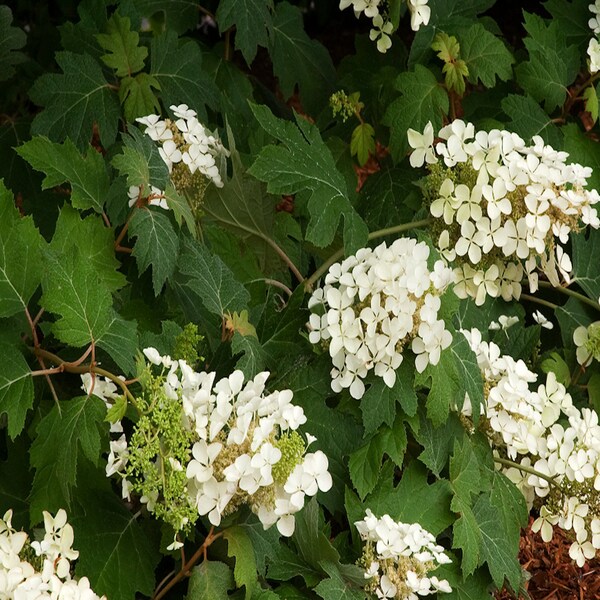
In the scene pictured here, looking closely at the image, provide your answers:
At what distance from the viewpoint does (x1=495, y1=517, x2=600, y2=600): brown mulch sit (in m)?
2.53

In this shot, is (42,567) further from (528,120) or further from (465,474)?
(528,120)

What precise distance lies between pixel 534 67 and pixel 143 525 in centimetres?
154

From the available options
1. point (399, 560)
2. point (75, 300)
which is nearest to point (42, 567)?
point (75, 300)

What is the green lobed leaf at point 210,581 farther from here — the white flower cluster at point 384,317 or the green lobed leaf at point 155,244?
the green lobed leaf at point 155,244

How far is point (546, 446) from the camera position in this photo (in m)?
2.21

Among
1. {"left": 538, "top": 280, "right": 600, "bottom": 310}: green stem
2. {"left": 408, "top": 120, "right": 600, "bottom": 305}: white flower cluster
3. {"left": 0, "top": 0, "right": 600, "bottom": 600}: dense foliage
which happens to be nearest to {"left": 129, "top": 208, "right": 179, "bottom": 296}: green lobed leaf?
{"left": 0, "top": 0, "right": 600, "bottom": 600}: dense foliage

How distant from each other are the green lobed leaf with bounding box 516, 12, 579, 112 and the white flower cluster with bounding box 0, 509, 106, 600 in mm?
1677

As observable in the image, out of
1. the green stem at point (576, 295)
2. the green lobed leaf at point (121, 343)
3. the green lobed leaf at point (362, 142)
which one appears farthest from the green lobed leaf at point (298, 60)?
the green lobed leaf at point (121, 343)

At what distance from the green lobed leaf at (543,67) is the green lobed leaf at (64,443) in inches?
60.0

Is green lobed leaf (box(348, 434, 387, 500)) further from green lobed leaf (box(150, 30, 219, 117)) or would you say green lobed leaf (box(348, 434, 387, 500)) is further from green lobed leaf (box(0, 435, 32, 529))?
green lobed leaf (box(150, 30, 219, 117))

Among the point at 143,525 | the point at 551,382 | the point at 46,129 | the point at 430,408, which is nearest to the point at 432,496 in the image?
the point at 430,408

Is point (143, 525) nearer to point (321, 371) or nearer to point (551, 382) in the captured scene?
point (321, 371)

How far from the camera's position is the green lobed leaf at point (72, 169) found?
6.70 ft

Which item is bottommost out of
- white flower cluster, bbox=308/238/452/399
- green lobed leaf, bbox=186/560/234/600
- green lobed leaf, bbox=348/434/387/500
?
green lobed leaf, bbox=348/434/387/500
